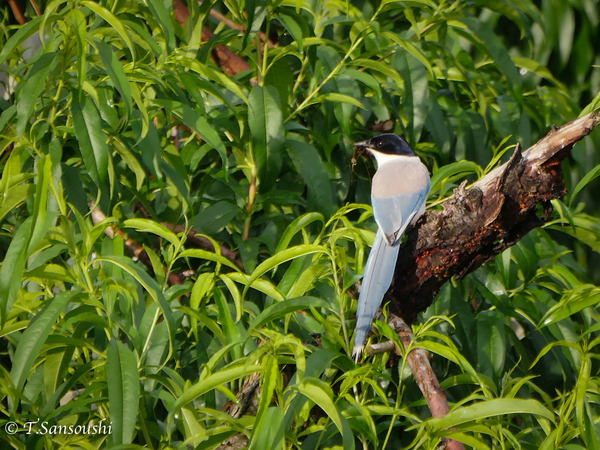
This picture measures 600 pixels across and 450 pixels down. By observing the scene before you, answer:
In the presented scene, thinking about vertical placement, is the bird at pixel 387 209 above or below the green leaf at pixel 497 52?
below

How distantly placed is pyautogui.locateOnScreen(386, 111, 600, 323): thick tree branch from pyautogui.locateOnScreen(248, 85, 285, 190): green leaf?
42 cm

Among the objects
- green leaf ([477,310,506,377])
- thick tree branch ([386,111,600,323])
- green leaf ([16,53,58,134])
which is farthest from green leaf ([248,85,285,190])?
green leaf ([477,310,506,377])

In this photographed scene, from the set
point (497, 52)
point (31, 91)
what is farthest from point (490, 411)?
point (497, 52)

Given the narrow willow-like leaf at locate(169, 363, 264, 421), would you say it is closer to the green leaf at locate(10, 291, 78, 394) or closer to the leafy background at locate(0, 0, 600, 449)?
the leafy background at locate(0, 0, 600, 449)

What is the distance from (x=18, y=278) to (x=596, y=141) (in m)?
2.09

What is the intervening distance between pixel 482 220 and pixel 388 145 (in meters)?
0.81

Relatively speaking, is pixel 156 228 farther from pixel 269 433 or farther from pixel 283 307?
pixel 269 433

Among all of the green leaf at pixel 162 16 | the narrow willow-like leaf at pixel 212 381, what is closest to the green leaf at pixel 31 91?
the green leaf at pixel 162 16

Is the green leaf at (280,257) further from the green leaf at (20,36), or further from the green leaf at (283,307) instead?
the green leaf at (20,36)

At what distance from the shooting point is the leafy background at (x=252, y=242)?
157cm

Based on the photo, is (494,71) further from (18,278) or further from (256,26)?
(18,278)

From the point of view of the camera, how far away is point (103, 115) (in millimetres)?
2029

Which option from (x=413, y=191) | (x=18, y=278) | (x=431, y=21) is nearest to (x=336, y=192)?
(x=413, y=191)
